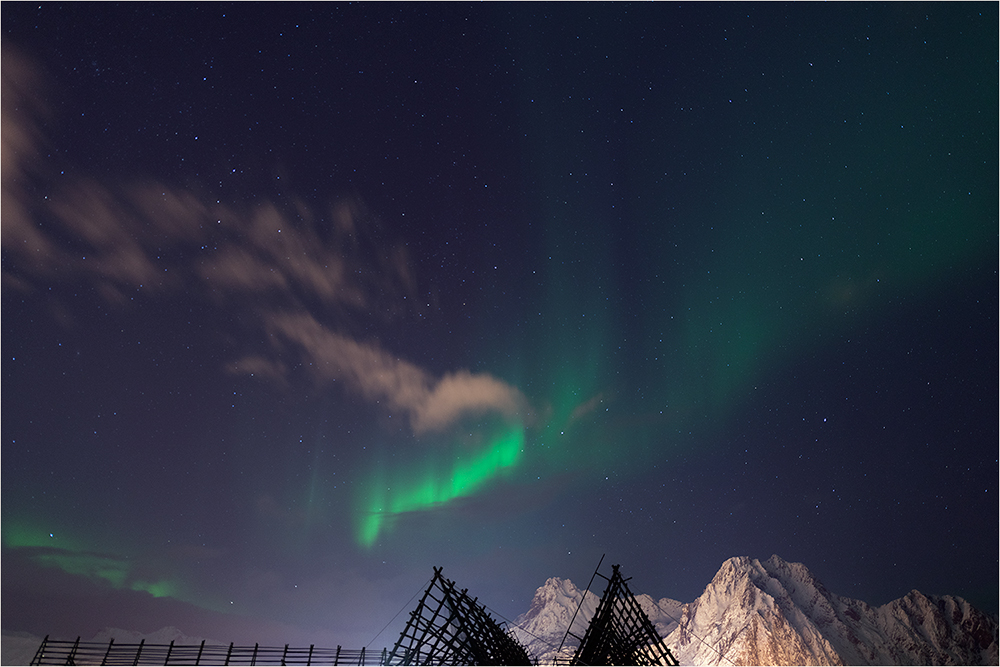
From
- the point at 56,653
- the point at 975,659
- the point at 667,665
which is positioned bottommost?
the point at 667,665

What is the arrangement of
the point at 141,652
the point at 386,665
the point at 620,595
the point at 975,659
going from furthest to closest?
the point at 975,659, the point at 141,652, the point at 620,595, the point at 386,665

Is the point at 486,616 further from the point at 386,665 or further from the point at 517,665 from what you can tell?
the point at 386,665

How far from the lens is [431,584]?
19453mm

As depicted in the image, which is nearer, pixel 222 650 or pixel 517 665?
pixel 517 665

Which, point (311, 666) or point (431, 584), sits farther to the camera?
point (311, 666)

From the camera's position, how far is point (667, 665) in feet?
64.6

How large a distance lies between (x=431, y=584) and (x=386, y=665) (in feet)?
10.2

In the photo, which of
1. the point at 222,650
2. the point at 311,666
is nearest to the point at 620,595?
the point at 311,666

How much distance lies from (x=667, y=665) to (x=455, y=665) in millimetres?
7735

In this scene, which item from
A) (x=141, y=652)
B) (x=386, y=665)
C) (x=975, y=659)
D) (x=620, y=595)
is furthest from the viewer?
(x=975, y=659)

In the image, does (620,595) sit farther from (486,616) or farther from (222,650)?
(222,650)

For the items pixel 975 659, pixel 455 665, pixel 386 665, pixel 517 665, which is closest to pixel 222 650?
pixel 386 665

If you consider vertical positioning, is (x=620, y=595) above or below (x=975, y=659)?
below

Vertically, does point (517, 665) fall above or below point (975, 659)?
below
